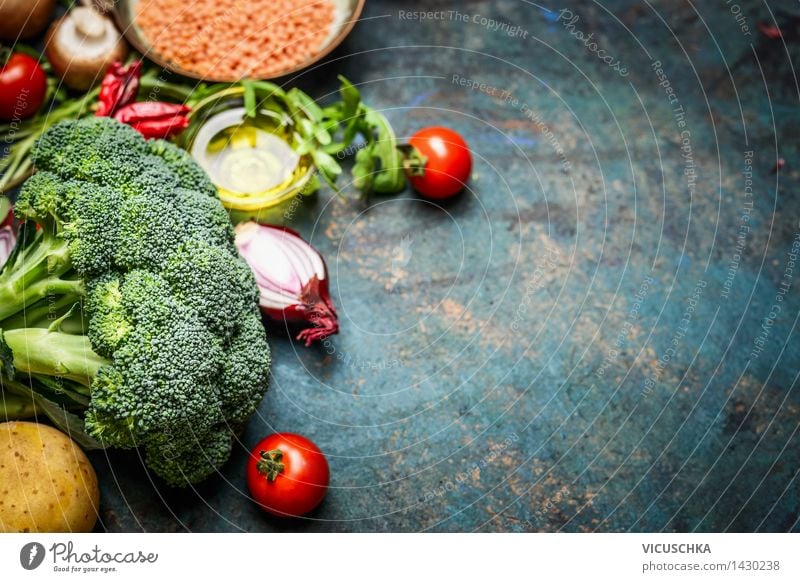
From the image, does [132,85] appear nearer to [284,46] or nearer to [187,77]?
[187,77]

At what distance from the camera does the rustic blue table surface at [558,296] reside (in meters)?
1.26

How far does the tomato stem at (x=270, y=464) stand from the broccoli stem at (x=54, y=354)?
0.88 ft

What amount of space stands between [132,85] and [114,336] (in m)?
0.49

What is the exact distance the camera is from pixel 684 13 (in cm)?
150

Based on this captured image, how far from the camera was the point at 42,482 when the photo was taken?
109cm

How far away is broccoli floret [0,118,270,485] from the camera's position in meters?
1.05
